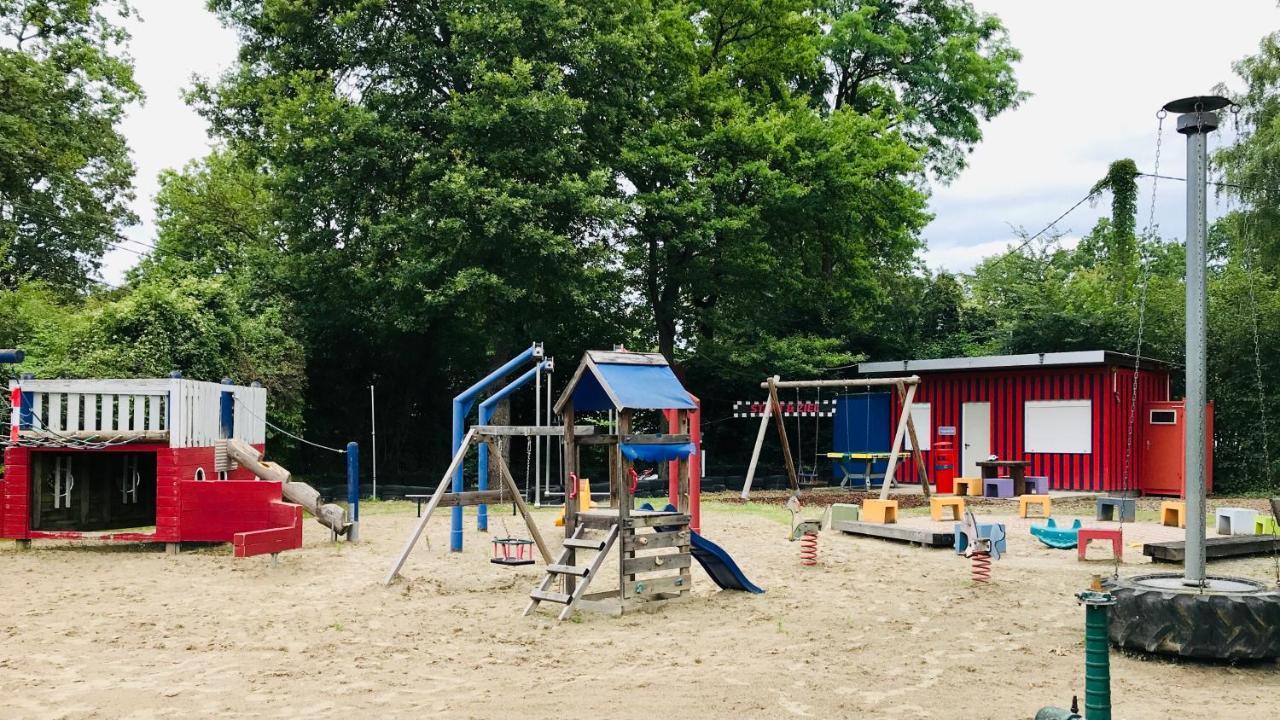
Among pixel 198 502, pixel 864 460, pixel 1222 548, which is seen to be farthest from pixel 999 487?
pixel 198 502

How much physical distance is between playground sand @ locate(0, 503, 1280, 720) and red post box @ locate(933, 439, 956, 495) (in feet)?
36.0

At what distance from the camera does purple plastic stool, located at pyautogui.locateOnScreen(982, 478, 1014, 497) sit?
22.1 metres

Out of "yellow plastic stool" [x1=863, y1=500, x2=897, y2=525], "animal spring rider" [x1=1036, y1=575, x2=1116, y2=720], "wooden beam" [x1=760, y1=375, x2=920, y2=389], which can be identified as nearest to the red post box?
"wooden beam" [x1=760, y1=375, x2=920, y2=389]

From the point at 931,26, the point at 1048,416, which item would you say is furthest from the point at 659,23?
the point at 1048,416

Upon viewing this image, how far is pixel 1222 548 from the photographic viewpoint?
1250cm

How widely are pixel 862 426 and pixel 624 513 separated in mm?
18287

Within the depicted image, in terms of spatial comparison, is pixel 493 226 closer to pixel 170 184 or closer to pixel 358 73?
pixel 358 73

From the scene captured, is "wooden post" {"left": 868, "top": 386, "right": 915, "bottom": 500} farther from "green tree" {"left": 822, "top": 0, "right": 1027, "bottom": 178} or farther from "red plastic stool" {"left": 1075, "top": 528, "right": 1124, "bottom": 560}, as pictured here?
"green tree" {"left": 822, "top": 0, "right": 1027, "bottom": 178}

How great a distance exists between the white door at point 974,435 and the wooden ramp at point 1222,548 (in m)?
12.4

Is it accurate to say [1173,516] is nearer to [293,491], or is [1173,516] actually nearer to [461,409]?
[461,409]

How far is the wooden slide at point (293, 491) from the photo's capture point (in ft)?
47.2

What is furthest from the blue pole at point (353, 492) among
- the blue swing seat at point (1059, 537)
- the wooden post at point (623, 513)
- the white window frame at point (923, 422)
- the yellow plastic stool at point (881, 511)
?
the white window frame at point (923, 422)

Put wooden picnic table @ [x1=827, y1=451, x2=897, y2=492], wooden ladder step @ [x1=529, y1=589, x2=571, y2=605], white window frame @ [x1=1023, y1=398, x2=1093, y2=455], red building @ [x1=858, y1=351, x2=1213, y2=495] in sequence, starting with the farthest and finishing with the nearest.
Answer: wooden picnic table @ [x1=827, y1=451, x2=897, y2=492] < white window frame @ [x1=1023, y1=398, x2=1093, y2=455] < red building @ [x1=858, y1=351, x2=1213, y2=495] < wooden ladder step @ [x1=529, y1=589, x2=571, y2=605]

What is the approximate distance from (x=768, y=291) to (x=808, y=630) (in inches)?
741
